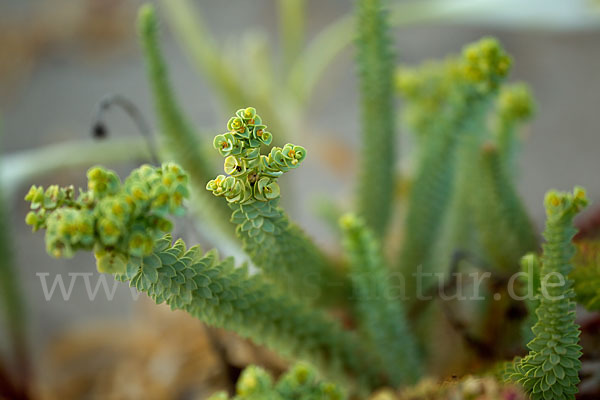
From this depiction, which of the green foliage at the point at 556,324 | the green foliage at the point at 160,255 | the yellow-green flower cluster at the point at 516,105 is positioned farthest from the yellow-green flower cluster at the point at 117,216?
the yellow-green flower cluster at the point at 516,105

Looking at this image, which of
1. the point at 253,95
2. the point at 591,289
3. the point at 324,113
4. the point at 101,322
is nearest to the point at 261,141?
the point at 591,289

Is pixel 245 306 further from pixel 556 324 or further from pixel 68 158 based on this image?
pixel 68 158

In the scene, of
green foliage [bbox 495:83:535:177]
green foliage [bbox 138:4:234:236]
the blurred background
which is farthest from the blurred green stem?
green foliage [bbox 495:83:535:177]

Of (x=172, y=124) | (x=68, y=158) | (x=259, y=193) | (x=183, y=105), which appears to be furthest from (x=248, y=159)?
(x=183, y=105)

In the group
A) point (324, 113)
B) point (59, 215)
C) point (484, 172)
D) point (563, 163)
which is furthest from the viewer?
point (324, 113)

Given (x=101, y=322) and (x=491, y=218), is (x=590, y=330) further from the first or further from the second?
(x=101, y=322)

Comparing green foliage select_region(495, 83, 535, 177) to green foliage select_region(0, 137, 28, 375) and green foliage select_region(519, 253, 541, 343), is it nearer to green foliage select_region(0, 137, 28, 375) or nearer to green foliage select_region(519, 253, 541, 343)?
green foliage select_region(519, 253, 541, 343)

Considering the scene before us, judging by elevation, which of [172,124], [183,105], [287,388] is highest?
[183,105]
